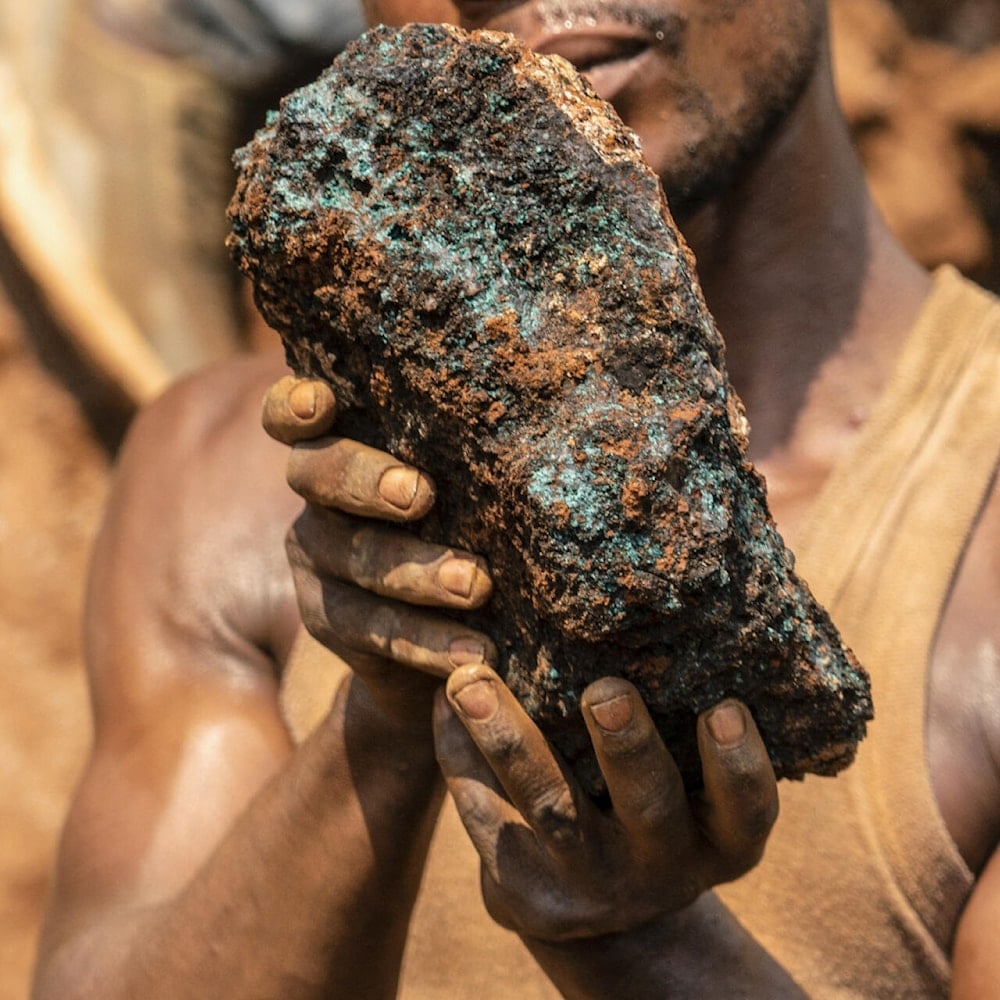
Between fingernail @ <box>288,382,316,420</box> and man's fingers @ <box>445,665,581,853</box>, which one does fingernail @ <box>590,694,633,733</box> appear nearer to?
man's fingers @ <box>445,665,581,853</box>

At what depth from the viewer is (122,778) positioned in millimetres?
1501

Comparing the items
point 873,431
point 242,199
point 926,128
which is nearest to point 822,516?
point 873,431

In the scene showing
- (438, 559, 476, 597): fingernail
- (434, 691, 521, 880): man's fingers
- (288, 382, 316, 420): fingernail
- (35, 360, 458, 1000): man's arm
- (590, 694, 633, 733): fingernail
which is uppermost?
(288, 382, 316, 420): fingernail

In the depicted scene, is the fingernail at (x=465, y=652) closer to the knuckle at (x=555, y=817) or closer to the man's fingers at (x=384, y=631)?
the man's fingers at (x=384, y=631)

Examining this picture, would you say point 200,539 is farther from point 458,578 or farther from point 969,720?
point 969,720

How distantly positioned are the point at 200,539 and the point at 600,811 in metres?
0.75

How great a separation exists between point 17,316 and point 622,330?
6.81ft

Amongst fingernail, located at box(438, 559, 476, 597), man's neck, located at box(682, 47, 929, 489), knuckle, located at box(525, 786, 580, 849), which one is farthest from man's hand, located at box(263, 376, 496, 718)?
man's neck, located at box(682, 47, 929, 489)

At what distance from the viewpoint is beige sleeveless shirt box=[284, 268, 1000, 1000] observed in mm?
1239

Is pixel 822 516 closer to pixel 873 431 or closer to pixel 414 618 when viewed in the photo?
pixel 873 431

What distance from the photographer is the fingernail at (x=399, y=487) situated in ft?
3.03

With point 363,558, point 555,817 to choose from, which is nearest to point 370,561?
point 363,558

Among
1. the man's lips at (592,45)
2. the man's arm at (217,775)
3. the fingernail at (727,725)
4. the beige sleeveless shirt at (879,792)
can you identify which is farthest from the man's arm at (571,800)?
the man's lips at (592,45)

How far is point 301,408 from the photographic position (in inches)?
38.2
